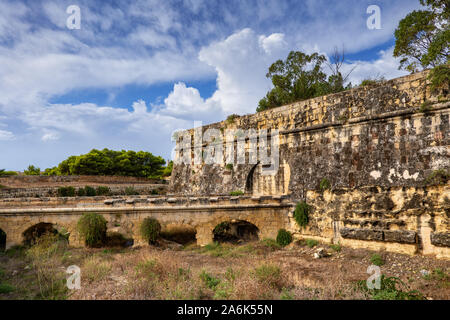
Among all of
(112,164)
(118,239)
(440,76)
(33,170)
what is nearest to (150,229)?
(118,239)

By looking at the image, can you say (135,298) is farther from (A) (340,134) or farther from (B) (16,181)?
(B) (16,181)

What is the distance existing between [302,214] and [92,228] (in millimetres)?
9326

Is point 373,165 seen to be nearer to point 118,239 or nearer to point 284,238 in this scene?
point 284,238

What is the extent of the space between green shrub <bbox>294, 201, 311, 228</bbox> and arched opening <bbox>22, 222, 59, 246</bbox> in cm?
1135

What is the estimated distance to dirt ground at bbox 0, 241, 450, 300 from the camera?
20.5 feet

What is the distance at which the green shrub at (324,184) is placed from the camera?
10969 mm

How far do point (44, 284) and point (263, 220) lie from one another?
8.37 m

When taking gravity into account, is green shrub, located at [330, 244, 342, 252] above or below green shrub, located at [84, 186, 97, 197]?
below

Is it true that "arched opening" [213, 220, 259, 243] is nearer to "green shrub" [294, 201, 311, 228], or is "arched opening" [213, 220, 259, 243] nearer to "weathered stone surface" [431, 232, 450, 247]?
"green shrub" [294, 201, 311, 228]

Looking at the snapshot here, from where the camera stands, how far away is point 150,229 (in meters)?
11.1

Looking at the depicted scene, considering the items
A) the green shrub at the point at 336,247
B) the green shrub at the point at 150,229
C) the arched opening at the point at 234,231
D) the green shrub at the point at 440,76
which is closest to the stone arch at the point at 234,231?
the arched opening at the point at 234,231

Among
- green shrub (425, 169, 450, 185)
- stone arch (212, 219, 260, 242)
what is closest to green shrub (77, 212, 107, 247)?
stone arch (212, 219, 260, 242)

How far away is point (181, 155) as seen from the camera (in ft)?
67.0
